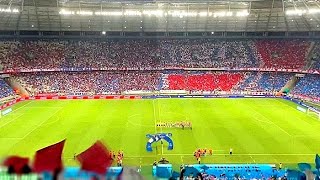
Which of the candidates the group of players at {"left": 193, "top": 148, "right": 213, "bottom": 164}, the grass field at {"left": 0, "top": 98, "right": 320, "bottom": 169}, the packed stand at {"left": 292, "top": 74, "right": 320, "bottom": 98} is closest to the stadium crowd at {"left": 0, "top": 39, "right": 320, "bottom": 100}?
the packed stand at {"left": 292, "top": 74, "right": 320, "bottom": 98}

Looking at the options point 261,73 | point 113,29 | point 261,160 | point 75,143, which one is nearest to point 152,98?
point 113,29

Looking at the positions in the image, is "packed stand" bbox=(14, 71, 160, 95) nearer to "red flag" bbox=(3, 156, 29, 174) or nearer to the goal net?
the goal net

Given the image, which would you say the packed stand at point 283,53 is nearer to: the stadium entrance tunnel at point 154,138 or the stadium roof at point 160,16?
the stadium roof at point 160,16

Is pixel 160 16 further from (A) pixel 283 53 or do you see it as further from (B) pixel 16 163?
(B) pixel 16 163

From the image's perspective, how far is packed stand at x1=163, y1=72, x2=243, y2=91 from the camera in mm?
73062

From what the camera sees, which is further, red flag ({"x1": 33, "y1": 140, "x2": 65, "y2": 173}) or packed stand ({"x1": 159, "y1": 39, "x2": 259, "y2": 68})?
packed stand ({"x1": 159, "y1": 39, "x2": 259, "y2": 68})

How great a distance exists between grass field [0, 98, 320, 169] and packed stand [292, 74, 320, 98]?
7.32m

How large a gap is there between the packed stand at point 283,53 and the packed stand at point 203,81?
8076 millimetres

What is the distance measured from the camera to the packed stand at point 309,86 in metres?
64.9

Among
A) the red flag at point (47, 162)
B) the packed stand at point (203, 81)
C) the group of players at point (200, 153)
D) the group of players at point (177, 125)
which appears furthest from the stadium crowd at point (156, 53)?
the red flag at point (47, 162)

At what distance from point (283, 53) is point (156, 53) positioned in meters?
29.2

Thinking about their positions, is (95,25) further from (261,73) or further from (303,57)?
(303,57)

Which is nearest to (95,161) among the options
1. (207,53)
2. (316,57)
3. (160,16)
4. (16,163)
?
(16,163)

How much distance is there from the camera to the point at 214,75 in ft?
259
